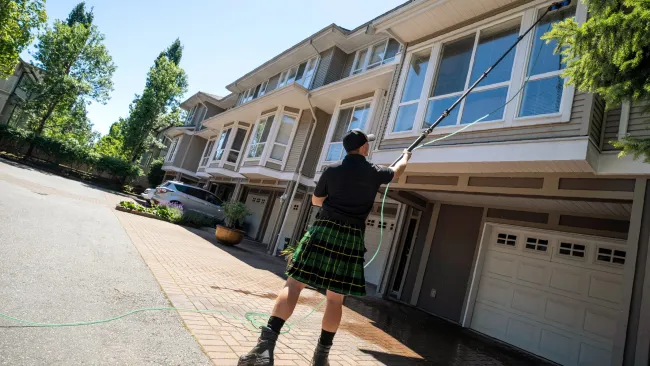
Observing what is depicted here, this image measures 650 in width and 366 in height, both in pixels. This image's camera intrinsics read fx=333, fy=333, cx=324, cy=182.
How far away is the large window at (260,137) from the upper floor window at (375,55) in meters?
4.74

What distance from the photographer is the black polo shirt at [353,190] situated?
2684 millimetres

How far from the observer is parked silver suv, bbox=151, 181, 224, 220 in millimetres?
15258

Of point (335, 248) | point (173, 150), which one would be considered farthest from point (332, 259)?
point (173, 150)

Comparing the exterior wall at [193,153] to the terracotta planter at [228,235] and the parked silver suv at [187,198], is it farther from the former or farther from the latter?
the terracotta planter at [228,235]

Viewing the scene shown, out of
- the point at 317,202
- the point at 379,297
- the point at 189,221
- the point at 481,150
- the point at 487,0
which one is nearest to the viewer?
the point at 317,202

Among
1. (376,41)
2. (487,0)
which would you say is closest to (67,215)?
(487,0)

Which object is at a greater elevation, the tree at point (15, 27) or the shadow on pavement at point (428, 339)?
the tree at point (15, 27)

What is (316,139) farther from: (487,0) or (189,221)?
(487,0)

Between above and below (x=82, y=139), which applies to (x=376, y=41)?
above

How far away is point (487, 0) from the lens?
6887 mm

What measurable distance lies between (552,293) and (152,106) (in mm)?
30277

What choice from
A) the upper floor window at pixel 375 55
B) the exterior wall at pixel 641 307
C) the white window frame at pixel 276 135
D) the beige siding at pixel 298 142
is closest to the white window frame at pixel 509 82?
the exterior wall at pixel 641 307

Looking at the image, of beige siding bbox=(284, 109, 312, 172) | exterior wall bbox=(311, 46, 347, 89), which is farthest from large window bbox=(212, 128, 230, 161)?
exterior wall bbox=(311, 46, 347, 89)

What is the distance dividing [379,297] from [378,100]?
6397mm
